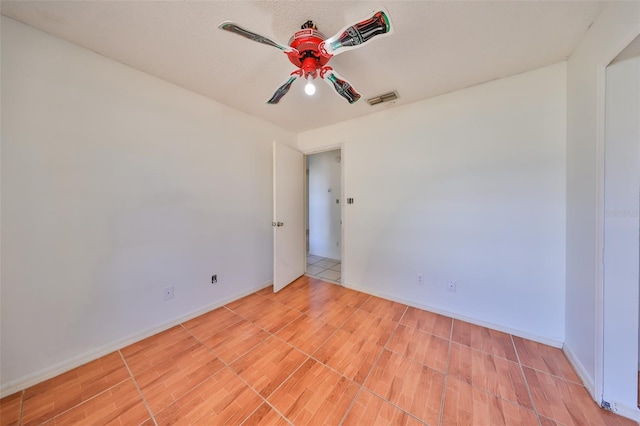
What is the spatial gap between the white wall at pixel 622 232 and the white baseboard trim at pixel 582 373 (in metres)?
0.07

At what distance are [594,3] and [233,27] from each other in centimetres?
205

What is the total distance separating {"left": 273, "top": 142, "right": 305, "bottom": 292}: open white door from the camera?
279 centimetres

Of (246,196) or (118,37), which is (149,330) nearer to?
(246,196)

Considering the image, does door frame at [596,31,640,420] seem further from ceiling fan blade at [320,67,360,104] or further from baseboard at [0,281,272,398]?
baseboard at [0,281,272,398]

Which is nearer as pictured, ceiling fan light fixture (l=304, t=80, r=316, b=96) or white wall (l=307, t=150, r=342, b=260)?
ceiling fan light fixture (l=304, t=80, r=316, b=96)

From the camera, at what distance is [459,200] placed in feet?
7.04

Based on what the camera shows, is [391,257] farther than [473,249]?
Yes

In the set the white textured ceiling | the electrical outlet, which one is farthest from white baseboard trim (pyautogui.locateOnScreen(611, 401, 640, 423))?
the electrical outlet

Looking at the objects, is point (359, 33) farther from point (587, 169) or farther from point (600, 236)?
point (600, 236)

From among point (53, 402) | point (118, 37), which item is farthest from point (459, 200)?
point (53, 402)

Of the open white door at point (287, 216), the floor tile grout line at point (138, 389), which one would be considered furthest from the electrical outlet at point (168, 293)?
the open white door at point (287, 216)

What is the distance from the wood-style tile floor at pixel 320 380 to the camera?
1.21 meters

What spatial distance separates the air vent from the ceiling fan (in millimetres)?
887

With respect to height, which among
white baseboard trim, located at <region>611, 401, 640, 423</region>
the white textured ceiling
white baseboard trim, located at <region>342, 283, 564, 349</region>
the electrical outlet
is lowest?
white baseboard trim, located at <region>611, 401, 640, 423</region>
